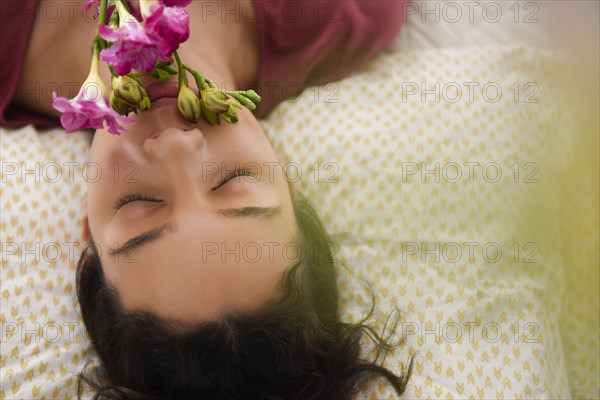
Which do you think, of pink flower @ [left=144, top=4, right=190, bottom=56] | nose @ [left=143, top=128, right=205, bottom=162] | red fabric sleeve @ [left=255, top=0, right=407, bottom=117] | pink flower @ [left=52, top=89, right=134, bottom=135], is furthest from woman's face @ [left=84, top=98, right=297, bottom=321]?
red fabric sleeve @ [left=255, top=0, right=407, bottom=117]

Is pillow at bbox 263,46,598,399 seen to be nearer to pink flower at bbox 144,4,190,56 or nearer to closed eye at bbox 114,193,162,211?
closed eye at bbox 114,193,162,211

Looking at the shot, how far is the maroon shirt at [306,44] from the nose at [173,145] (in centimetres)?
43

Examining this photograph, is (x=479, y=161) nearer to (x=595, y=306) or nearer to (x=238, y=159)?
(x=595, y=306)

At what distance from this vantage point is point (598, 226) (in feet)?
3.95

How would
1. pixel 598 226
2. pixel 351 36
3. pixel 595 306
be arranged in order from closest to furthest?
pixel 598 226
pixel 595 306
pixel 351 36

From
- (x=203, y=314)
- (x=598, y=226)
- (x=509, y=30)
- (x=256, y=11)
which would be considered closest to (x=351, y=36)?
(x=256, y=11)

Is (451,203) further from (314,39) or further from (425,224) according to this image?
(314,39)

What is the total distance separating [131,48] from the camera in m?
0.80

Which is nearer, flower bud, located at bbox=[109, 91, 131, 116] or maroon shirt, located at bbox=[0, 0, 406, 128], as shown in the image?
flower bud, located at bbox=[109, 91, 131, 116]

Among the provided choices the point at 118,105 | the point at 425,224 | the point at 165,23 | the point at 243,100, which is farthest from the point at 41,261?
the point at 425,224

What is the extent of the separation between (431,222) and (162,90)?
587 mm

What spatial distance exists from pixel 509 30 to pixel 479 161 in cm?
36

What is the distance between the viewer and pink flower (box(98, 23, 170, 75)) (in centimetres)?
80

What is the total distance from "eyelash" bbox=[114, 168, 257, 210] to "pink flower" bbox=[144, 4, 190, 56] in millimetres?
271
